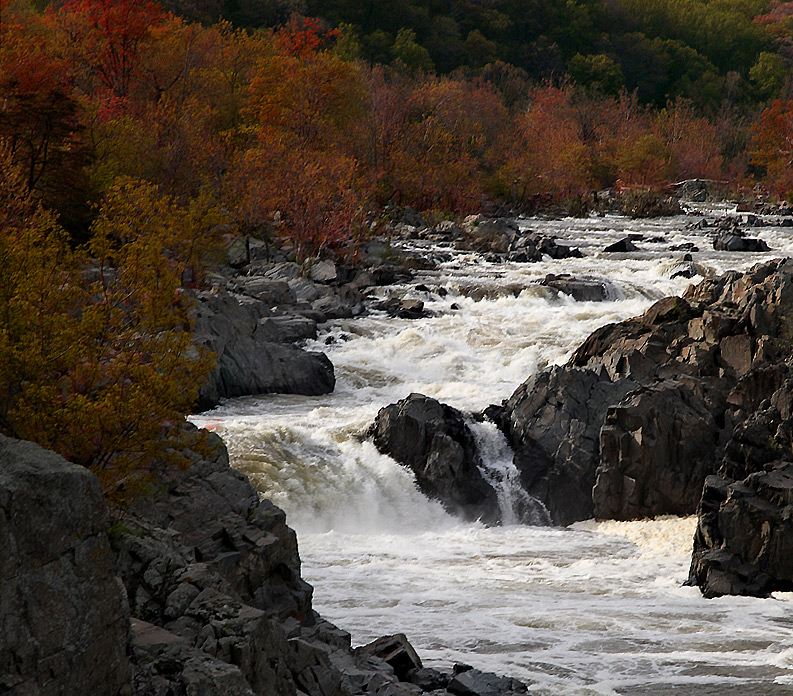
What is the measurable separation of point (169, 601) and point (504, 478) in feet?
41.4

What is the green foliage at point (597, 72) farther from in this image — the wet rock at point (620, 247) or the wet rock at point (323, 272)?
the wet rock at point (323, 272)

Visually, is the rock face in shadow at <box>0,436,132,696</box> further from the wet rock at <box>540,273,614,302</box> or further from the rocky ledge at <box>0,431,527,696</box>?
the wet rock at <box>540,273,614,302</box>

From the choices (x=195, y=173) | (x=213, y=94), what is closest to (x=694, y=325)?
(x=195, y=173)

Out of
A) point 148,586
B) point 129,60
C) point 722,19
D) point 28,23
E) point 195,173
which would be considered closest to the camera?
point 148,586

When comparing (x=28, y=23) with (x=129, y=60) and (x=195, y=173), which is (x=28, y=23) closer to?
(x=129, y=60)

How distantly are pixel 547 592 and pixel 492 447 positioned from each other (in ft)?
20.7

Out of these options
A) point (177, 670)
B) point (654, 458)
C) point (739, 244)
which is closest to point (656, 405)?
→ point (654, 458)

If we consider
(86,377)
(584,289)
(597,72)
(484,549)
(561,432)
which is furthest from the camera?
(597,72)

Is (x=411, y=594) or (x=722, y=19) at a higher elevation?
(x=722, y=19)

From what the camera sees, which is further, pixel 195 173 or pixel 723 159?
pixel 723 159

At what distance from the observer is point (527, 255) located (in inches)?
1580

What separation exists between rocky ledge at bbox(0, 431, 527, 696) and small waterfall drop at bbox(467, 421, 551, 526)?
8467 mm

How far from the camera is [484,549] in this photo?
58.3 feet

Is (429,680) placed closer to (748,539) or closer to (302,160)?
(748,539)
